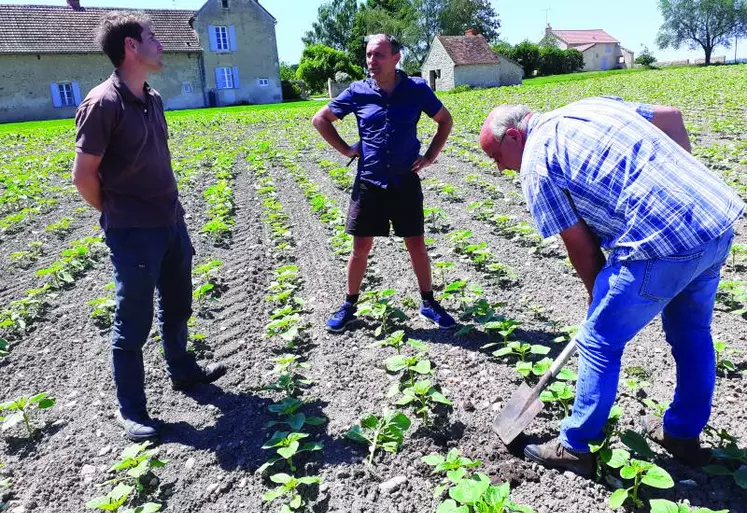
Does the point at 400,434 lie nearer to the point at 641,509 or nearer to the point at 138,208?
the point at 641,509

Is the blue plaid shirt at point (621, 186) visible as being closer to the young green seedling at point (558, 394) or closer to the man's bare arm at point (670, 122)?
the man's bare arm at point (670, 122)

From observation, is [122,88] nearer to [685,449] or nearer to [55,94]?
[685,449]

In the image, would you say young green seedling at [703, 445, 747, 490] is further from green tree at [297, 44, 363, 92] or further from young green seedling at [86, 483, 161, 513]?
green tree at [297, 44, 363, 92]

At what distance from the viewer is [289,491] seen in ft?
8.36

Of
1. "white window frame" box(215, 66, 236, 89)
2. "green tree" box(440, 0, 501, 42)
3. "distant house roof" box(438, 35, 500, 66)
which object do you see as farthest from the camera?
"green tree" box(440, 0, 501, 42)

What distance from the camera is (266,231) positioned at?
6.60 metres

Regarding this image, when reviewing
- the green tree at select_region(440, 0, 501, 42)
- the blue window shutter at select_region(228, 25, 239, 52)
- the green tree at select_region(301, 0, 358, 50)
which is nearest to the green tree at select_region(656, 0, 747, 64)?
the green tree at select_region(440, 0, 501, 42)

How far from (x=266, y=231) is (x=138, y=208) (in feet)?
11.9

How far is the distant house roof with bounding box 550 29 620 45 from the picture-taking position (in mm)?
82500

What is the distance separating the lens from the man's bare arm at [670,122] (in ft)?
8.04

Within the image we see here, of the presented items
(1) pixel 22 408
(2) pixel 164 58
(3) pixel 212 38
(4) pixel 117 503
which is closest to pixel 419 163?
(4) pixel 117 503

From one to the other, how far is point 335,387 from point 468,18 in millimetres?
69361

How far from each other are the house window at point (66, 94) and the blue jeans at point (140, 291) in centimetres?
3448

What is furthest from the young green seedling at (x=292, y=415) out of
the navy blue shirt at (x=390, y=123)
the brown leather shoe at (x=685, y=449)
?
the brown leather shoe at (x=685, y=449)
